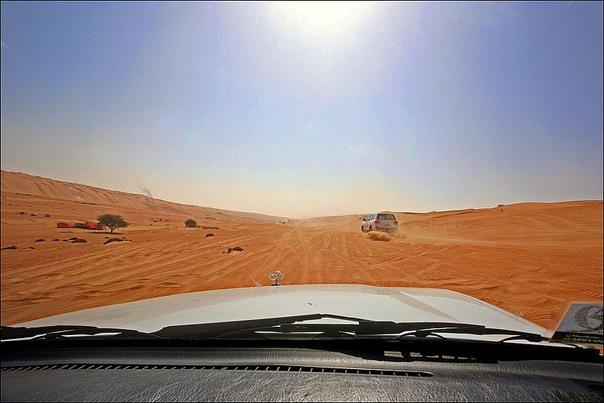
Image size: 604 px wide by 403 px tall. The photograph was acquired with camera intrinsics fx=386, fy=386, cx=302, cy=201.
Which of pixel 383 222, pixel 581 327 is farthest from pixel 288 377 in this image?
pixel 383 222

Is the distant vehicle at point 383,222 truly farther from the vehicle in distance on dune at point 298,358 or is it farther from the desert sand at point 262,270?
the vehicle in distance on dune at point 298,358

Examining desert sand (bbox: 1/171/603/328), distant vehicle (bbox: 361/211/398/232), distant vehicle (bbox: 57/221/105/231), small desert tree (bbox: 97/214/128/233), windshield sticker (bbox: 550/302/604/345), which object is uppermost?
distant vehicle (bbox: 361/211/398/232)

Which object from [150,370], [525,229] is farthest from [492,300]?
[525,229]

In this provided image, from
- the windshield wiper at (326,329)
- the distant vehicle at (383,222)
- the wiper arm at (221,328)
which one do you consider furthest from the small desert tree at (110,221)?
the windshield wiper at (326,329)

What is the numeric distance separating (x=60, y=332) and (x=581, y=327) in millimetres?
3657

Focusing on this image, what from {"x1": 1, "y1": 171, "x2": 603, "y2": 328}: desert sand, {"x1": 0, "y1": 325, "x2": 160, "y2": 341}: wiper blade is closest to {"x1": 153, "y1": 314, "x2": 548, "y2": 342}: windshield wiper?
{"x1": 0, "y1": 325, "x2": 160, "y2": 341}: wiper blade

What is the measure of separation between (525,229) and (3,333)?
30.5 meters

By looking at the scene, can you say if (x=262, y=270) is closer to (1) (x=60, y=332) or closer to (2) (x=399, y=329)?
(1) (x=60, y=332)

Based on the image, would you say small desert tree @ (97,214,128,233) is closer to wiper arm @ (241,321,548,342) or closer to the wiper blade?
the wiper blade

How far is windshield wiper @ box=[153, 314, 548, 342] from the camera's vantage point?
2.64 metres

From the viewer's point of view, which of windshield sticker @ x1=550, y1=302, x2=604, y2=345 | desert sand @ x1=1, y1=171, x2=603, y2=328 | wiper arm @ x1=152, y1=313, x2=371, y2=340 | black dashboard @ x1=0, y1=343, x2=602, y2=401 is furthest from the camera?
desert sand @ x1=1, y1=171, x2=603, y2=328

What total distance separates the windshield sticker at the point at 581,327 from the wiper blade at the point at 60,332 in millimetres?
Result: 2803

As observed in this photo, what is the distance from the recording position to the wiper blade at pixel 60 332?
286 cm

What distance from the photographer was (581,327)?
246cm
